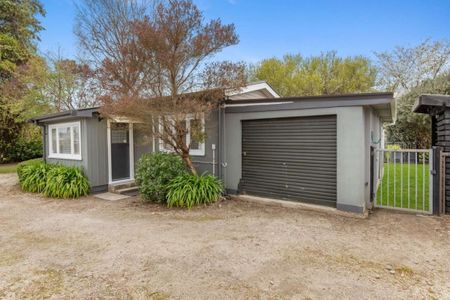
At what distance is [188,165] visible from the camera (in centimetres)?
732

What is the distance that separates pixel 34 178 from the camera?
887 cm

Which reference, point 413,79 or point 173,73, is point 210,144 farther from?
point 413,79

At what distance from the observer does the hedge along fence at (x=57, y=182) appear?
7.88 m

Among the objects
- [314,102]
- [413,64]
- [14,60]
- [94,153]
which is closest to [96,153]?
[94,153]

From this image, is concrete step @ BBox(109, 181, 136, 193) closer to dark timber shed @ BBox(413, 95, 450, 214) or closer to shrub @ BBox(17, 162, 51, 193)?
shrub @ BBox(17, 162, 51, 193)

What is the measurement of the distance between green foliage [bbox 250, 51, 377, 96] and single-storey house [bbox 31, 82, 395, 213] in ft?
41.1

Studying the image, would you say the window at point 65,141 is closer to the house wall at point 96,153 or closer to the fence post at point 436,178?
the house wall at point 96,153

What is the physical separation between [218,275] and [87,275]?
1608 mm

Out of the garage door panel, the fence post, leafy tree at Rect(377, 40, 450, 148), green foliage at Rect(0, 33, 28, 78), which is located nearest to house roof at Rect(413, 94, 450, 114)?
the fence post

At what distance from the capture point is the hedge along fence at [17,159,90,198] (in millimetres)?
7879

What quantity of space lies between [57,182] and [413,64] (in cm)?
2446

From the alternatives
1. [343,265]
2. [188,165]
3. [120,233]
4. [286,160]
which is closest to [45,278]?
[120,233]

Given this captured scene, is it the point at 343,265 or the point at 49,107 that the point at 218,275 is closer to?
the point at 343,265

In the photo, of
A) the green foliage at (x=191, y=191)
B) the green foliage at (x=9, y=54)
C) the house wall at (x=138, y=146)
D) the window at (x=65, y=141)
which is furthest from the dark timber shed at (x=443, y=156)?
the green foliage at (x=9, y=54)
